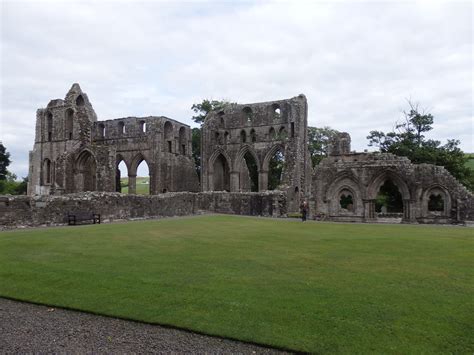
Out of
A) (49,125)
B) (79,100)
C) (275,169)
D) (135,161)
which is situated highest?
(79,100)

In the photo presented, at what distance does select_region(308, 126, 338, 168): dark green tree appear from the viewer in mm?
49125

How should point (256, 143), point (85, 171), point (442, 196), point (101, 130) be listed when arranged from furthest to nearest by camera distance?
point (101, 130)
point (256, 143)
point (85, 171)
point (442, 196)

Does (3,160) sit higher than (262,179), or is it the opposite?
(3,160)

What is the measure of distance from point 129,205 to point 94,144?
14.2 meters

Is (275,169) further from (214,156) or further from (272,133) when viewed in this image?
(272,133)

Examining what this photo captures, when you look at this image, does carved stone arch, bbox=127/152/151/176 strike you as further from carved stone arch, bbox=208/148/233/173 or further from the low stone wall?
the low stone wall

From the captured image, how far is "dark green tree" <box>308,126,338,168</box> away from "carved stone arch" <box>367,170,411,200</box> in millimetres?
21182

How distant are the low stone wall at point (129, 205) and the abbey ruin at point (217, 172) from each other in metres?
0.05

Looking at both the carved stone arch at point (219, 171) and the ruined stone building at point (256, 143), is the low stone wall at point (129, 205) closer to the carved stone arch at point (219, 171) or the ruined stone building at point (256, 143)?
the ruined stone building at point (256, 143)

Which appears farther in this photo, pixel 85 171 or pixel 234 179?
pixel 234 179

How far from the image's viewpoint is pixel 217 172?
37.7 meters

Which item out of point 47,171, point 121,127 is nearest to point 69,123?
point 121,127

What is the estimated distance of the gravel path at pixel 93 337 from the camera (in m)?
4.53

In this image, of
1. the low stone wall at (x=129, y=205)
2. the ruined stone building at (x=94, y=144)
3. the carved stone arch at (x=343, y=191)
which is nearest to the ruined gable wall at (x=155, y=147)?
the ruined stone building at (x=94, y=144)
